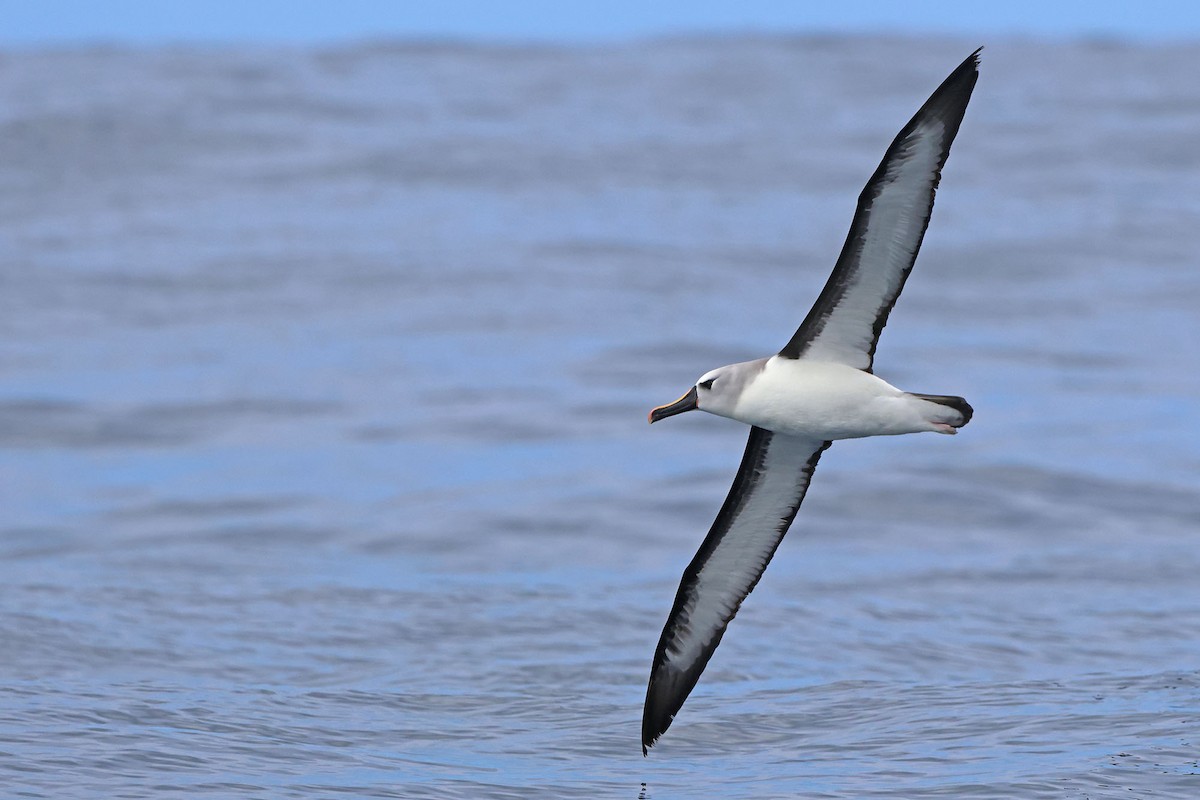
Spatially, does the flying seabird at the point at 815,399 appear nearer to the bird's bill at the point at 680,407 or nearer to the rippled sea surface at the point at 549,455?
the bird's bill at the point at 680,407

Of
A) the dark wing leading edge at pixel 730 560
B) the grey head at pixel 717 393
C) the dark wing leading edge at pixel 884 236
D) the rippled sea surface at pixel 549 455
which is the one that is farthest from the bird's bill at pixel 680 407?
the rippled sea surface at pixel 549 455

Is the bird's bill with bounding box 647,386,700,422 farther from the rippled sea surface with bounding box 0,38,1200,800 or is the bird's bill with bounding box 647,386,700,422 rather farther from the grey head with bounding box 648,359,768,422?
the rippled sea surface with bounding box 0,38,1200,800

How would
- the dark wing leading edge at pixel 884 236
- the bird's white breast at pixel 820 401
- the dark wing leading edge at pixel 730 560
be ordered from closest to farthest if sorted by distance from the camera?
the dark wing leading edge at pixel 884 236 → the bird's white breast at pixel 820 401 → the dark wing leading edge at pixel 730 560

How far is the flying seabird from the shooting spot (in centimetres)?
897

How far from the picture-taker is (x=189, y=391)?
28.0 m

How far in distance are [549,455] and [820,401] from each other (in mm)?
14399

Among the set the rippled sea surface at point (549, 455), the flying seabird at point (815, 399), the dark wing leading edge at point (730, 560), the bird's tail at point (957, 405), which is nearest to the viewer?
the flying seabird at point (815, 399)

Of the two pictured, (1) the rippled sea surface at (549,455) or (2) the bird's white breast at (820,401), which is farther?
(1) the rippled sea surface at (549,455)

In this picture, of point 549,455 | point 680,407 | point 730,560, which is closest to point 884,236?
point 680,407

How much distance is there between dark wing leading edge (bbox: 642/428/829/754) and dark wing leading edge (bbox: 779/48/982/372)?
3.23 feet

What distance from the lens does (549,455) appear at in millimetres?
23891

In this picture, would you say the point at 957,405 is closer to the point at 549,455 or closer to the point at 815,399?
the point at 815,399

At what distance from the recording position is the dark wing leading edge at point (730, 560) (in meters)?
10.7

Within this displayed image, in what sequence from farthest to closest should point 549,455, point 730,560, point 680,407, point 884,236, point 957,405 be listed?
point 549,455, point 730,560, point 680,407, point 884,236, point 957,405
